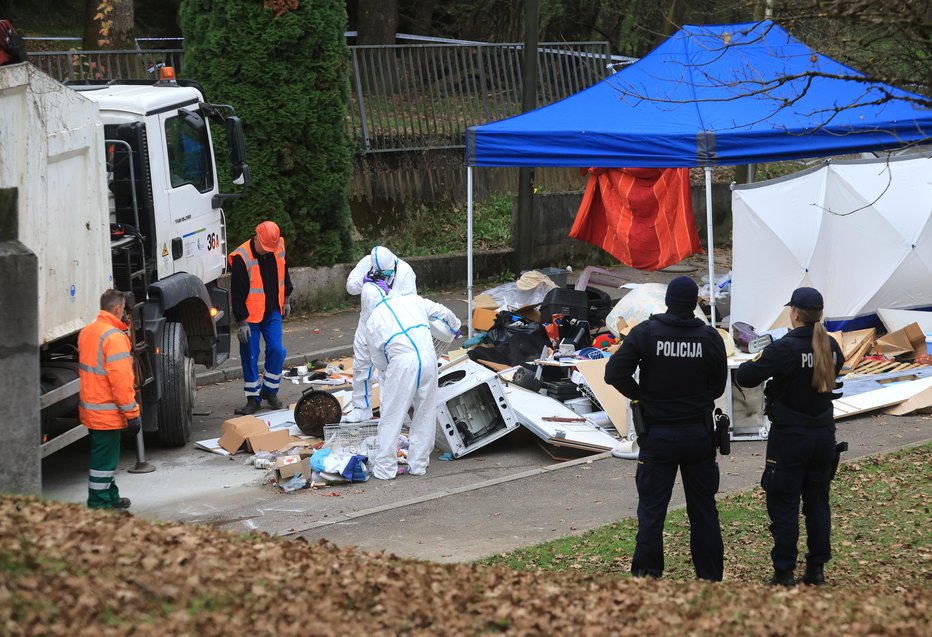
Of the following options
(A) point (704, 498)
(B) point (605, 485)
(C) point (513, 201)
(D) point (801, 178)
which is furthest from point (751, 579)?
(C) point (513, 201)

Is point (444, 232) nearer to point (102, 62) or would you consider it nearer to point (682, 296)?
point (102, 62)

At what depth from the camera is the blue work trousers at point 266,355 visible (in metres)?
10.8

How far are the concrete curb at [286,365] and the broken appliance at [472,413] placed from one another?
3610mm

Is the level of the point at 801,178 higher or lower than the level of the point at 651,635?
higher

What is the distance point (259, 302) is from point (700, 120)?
5.09m

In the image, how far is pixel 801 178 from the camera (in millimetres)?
12703

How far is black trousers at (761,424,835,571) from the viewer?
6.20 meters

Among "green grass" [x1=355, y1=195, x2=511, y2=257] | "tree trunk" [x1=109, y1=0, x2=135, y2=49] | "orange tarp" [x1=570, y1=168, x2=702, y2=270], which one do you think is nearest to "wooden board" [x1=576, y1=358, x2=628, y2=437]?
"orange tarp" [x1=570, y1=168, x2=702, y2=270]

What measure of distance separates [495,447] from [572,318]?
3.08 metres

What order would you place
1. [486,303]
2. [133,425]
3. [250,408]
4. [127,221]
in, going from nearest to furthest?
[133,425] < [127,221] < [250,408] < [486,303]

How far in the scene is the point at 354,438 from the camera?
918cm

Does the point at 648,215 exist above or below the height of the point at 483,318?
above

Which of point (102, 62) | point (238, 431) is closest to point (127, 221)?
point (238, 431)

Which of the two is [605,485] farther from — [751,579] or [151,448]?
[151,448]
